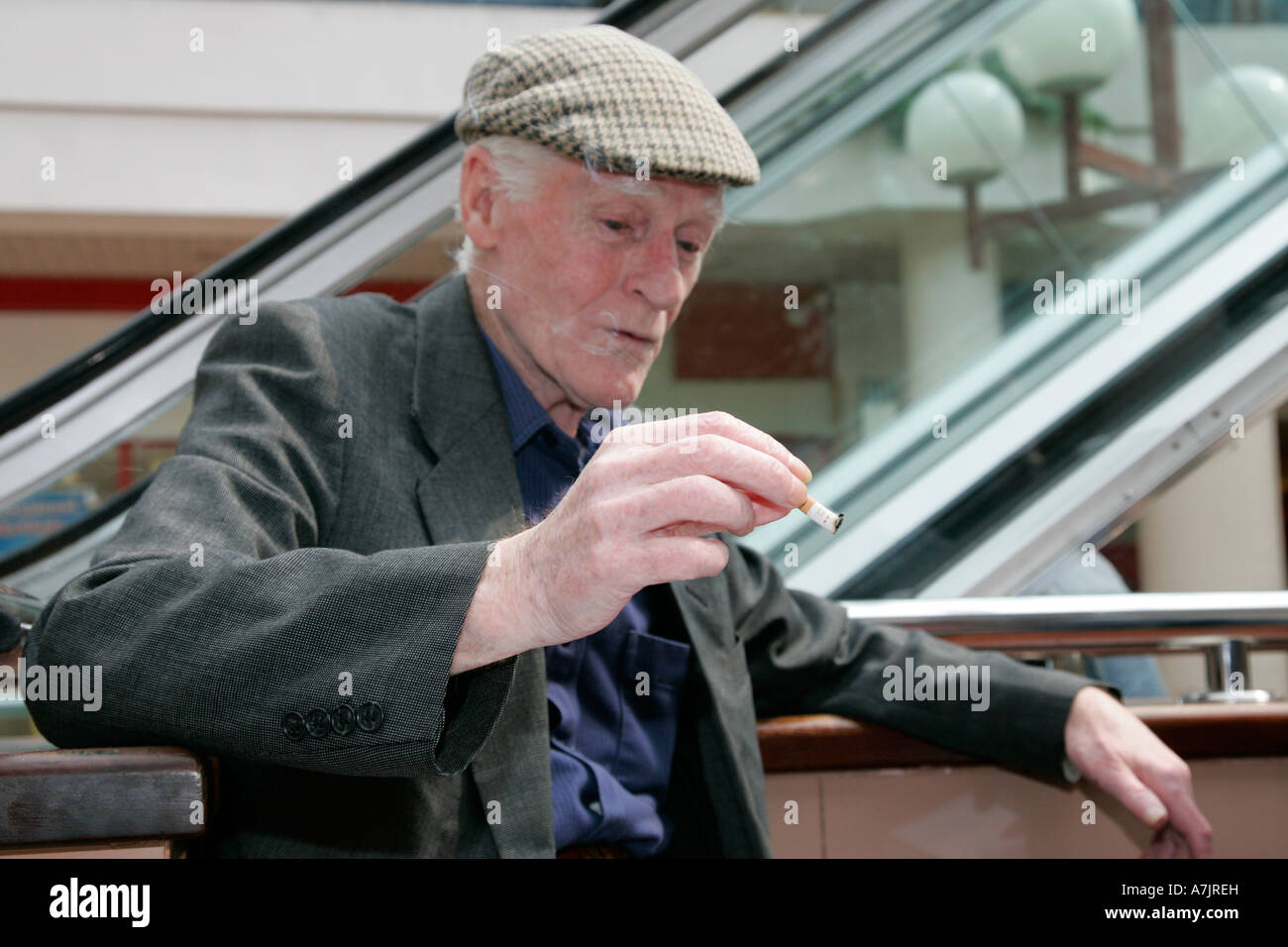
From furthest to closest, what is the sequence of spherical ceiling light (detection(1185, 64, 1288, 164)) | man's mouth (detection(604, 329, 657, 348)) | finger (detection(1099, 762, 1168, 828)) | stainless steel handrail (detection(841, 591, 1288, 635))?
spherical ceiling light (detection(1185, 64, 1288, 164))
stainless steel handrail (detection(841, 591, 1288, 635))
finger (detection(1099, 762, 1168, 828))
man's mouth (detection(604, 329, 657, 348))

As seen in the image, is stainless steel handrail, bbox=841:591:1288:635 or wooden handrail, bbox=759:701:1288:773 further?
stainless steel handrail, bbox=841:591:1288:635

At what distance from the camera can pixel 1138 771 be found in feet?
3.49

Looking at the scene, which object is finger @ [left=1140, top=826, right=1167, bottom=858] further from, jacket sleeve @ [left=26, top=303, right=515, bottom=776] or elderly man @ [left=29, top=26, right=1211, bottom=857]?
jacket sleeve @ [left=26, top=303, right=515, bottom=776]

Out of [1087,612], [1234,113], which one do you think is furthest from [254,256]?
[1234,113]

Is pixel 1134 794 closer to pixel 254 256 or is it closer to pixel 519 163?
pixel 519 163

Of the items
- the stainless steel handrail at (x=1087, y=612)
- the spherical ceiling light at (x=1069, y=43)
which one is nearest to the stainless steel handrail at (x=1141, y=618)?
the stainless steel handrail at (x=1087, y=612)

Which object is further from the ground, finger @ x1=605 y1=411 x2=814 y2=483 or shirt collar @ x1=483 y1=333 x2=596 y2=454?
shirt collar @ x1=483 y1=333 x2=596 y2=454

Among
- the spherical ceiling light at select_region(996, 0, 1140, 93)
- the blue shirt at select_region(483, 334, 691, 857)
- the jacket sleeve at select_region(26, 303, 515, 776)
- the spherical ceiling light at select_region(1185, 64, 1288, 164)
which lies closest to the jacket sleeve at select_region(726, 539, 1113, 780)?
the blue shirt at select_region(483, 334, 691, 857)

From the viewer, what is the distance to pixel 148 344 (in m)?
1.50

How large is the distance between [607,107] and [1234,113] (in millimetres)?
2815

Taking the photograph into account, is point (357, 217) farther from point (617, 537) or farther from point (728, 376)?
point (617, 537)

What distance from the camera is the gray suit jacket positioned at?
67 cm

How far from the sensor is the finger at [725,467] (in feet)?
1.97
